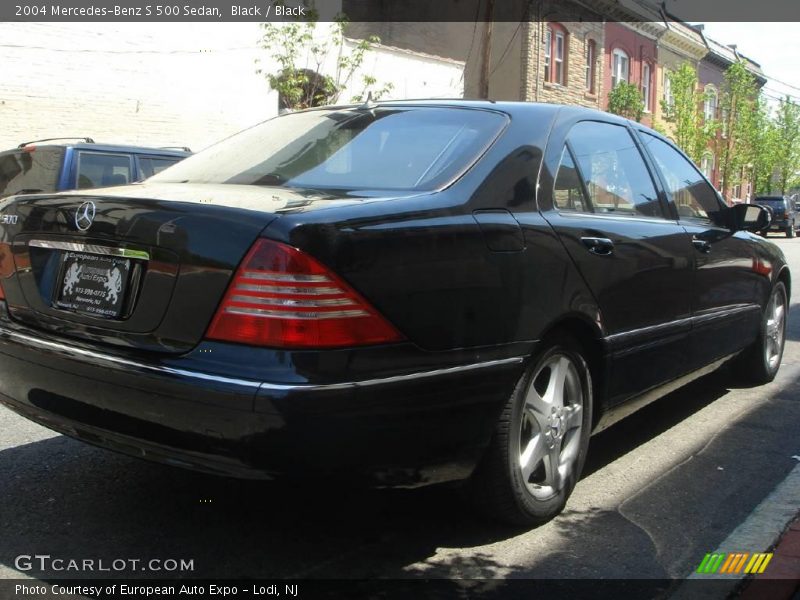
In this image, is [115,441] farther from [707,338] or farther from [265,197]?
[707,338]

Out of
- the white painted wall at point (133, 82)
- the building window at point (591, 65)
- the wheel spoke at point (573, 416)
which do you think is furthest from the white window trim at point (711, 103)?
the wheel spoke at point (573, 416)

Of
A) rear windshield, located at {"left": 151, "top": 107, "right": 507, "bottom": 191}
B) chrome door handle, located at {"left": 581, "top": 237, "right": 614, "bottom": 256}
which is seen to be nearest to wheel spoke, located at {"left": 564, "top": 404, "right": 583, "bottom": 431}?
chrome door handle, located at {"left": 581, "top": 237, "right": 614, "bottom": 256}

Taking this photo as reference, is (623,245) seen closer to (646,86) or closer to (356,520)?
(356,520)

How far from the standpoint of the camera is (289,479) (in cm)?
261

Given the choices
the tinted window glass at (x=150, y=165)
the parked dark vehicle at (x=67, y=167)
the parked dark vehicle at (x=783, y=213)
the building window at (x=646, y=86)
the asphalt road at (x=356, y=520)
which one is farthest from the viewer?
the building window at (x=646, y=86)

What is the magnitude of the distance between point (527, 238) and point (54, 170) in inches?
296

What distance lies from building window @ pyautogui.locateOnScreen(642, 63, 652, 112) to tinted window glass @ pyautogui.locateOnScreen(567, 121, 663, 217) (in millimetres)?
32537

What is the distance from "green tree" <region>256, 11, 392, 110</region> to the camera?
1802cm

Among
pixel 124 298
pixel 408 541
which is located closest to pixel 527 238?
pixel 408 541

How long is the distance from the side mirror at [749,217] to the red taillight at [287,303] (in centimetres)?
347

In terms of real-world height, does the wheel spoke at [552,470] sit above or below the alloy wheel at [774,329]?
below

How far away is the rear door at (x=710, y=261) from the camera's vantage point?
4660 millimetres

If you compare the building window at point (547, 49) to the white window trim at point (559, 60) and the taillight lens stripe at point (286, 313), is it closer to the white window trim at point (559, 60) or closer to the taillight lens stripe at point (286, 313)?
the white window trim at point (559, 60)

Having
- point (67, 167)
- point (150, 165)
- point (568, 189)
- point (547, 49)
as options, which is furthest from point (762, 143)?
point (568, 189)
